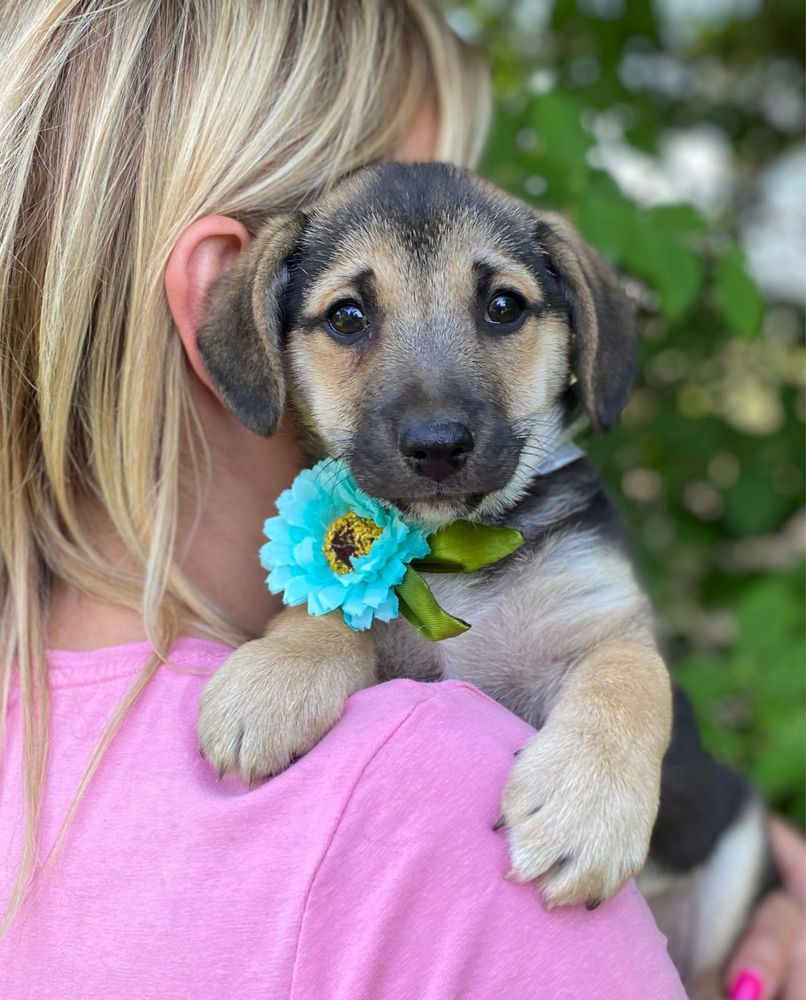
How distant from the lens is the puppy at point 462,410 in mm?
2096

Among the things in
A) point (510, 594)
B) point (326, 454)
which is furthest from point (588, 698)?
point (326, 454)

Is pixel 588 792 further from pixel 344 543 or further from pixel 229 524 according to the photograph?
pixel 229 524

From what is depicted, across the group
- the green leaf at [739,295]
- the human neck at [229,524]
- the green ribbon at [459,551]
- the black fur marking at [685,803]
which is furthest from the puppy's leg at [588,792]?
the green leaf at [739,295]

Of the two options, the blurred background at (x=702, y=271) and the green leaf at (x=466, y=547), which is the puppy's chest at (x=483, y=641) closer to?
the green leaf at (x=466, y=547)

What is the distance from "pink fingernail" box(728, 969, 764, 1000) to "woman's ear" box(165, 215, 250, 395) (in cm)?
202

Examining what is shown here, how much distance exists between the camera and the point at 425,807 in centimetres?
168

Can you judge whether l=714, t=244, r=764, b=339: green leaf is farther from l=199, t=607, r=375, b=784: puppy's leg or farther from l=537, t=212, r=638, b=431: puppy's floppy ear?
l=199, t=607, r=375, b=784: puppy's leg

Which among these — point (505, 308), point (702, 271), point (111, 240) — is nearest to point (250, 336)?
point (111, 240)

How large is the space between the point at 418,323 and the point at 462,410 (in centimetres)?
32

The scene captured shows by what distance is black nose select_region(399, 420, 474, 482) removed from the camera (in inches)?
82.7

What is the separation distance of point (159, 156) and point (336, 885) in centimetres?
149

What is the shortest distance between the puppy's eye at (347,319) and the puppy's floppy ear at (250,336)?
0.44 ft

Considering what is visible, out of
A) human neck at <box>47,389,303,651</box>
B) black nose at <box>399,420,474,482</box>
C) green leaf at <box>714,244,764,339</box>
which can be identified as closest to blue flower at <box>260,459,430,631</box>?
black nose at <box>399,420,474,482</box>

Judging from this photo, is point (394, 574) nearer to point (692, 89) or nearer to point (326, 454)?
point (326, 454)
